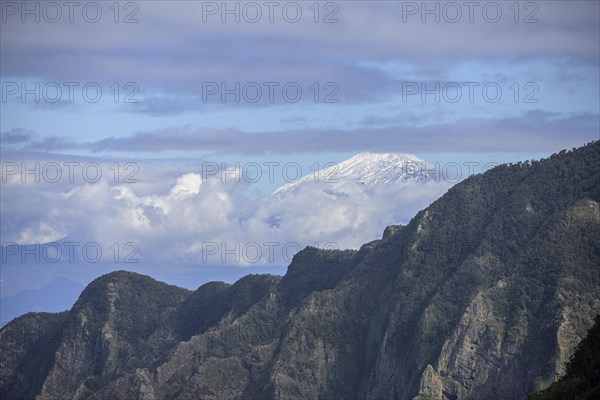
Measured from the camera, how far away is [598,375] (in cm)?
17288

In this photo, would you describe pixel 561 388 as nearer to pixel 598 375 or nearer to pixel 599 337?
pixel 598 375

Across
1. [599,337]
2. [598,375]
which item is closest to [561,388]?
[598,375]

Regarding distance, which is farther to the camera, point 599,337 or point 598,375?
point 599,337

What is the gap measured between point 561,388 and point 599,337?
777 inches

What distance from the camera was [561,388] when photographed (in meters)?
170

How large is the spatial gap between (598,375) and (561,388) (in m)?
5.67

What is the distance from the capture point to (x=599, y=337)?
616 feet

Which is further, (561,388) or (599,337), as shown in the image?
(599,337)

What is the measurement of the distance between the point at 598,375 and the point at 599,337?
1536 cm
